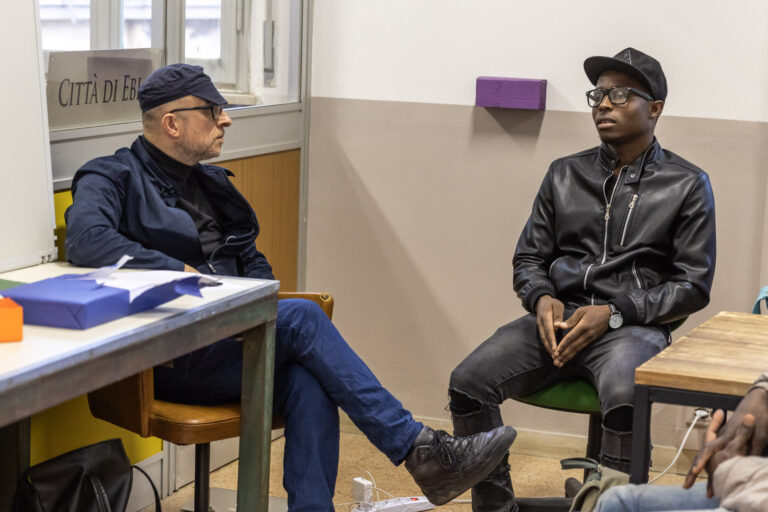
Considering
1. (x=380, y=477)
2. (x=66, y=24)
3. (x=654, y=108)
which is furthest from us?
(x=380, y=477)

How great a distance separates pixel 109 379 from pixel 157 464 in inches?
57.0

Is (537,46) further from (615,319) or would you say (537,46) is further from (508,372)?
(508,372)

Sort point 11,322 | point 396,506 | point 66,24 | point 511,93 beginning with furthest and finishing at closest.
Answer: point 511,93
point 396,506
point 66,24
point 11,322

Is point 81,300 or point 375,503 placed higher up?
point 81,300

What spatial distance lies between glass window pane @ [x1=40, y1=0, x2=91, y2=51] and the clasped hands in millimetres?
1486

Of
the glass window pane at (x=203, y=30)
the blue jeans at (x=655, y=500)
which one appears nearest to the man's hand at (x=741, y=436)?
the blue jeans at (x=655, y=500)

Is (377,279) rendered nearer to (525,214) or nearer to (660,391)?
(525,214)

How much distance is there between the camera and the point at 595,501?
1788 mm

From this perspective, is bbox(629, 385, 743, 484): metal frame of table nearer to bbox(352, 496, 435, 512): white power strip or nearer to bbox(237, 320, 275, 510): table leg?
bbox(237, 320, 275, 510): table leg

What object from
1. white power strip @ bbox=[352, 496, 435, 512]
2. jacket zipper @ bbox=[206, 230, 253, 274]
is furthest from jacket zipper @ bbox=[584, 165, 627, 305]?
jacket zipper @ bbox=[206, 230, 253, 274]

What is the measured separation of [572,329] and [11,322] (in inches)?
62.3

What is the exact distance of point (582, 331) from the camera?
9.37ft

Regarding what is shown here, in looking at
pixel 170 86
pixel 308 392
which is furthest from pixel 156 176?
pixel 308 392

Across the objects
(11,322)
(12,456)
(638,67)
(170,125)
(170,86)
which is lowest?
(12,456)
